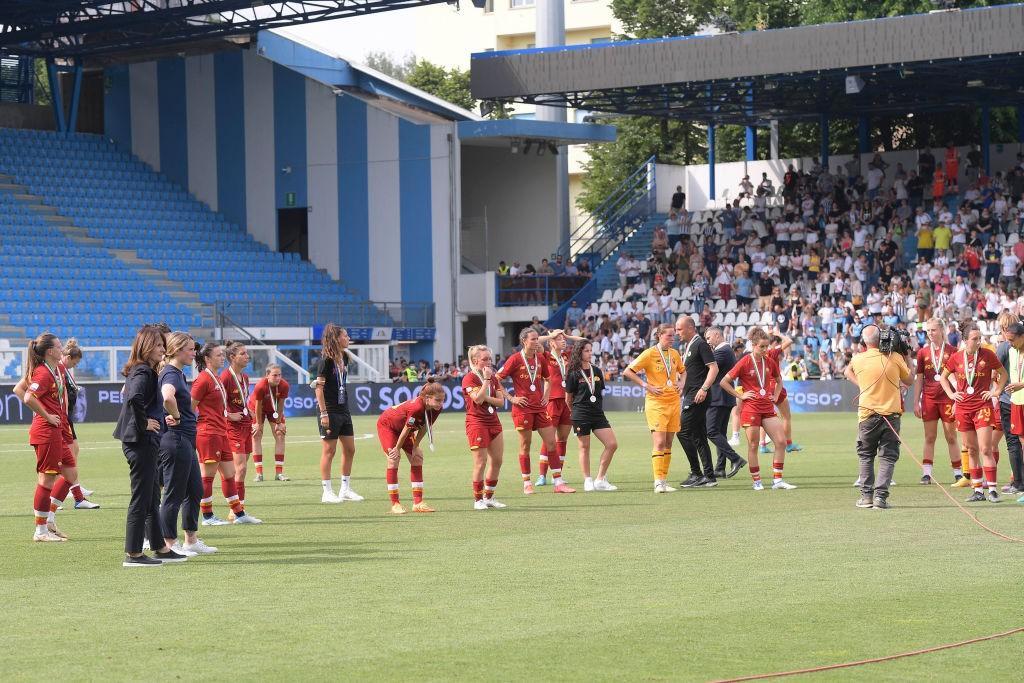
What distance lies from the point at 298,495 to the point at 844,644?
35.7ft

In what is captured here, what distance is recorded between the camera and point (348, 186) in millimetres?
51969

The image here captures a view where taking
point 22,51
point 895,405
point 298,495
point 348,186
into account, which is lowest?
point 298,495

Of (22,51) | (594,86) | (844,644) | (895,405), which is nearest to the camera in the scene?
(844,644)

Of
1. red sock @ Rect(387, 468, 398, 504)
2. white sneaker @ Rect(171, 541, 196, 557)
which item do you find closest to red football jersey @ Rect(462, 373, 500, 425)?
red sock @ Rect(387, 468, 398, 504)

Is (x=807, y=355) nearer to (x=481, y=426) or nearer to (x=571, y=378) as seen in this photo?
(x=571, y=378)

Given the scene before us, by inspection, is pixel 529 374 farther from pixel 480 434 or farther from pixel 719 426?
pixel 719 426

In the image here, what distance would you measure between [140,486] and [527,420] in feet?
21.7

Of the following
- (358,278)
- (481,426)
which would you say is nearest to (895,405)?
(481,426)

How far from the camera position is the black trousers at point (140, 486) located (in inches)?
465

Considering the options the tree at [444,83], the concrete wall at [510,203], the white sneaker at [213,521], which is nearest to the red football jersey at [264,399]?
the white sneaker at [213,521]

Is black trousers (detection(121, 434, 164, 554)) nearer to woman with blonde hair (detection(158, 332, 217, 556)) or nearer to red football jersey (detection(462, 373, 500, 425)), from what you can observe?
woman with blonde hair (detection(158, 332, 217, 556))

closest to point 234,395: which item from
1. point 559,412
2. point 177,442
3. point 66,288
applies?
point 559,412

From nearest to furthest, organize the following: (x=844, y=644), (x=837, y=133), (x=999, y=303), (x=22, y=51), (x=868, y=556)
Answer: (x=844, y=644) → (x=868, y=556) → (x=999, y=303) → (x=22, y=51) → (x=837, y=133)

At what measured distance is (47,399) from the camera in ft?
45.5
